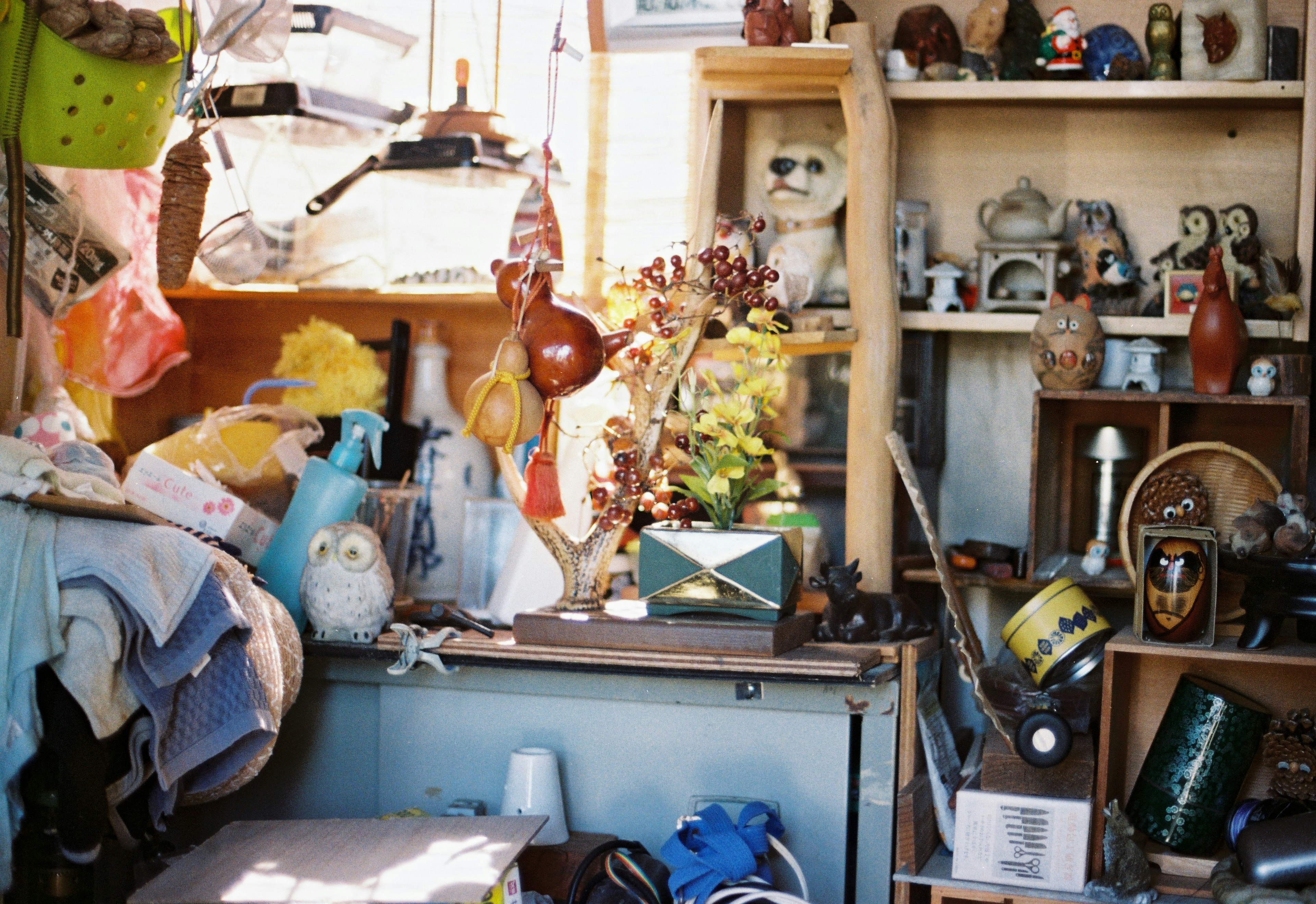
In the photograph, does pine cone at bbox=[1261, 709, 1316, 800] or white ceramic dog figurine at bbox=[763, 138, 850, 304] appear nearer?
pine cone at bbox=[1261, 709, 1316, 800]

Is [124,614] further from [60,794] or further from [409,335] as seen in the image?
[409,335]

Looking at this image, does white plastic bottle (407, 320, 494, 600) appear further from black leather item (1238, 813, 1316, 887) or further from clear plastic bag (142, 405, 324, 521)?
black leather item (1238, 813, 1316, 887)

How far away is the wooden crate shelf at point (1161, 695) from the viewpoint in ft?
5.89

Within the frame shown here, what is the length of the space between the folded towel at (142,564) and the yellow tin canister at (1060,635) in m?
1.15

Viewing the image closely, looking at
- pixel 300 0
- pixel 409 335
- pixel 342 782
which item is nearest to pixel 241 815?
pixel 342 782

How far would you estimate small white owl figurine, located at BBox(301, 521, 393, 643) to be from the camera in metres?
1.89

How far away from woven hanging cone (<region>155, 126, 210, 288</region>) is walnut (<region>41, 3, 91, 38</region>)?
0.20m

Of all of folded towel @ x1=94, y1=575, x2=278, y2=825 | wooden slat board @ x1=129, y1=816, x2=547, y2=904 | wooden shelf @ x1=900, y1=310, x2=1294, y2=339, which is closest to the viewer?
wooden slat board @ x1=129, y1=816, x2=547, y2=904

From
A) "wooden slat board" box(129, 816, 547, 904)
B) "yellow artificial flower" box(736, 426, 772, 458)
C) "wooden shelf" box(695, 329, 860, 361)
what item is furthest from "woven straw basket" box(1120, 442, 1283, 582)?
"wooden slat board" box(129, 816, 547, 904)

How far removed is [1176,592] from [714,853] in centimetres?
72

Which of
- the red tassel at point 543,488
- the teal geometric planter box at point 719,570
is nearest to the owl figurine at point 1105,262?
the teal geometric planter box at point 719,570

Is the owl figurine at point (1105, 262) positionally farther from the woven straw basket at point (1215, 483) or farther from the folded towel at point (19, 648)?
the folded towel at point (19, 648)

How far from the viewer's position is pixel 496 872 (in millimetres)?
1448

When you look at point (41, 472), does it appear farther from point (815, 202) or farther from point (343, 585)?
point (815, 202)
